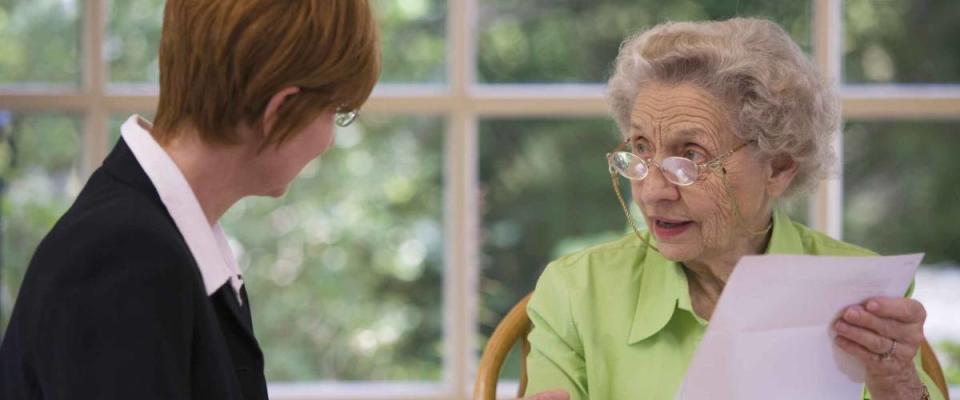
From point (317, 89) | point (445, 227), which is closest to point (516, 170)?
point (445, 227)

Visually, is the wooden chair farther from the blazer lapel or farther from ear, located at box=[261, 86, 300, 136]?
ear, located at box=[261, 86, 300, 136]

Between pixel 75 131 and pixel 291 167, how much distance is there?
198 centimetres

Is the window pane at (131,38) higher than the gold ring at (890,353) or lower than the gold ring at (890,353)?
higher

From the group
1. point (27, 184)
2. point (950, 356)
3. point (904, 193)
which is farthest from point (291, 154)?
point (950, 356)

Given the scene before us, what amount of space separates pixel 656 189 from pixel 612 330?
0.24m

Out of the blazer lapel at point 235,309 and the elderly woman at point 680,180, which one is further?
the elderly woman at point 680,180

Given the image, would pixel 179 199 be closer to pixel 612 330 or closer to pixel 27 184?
pixel 612 330

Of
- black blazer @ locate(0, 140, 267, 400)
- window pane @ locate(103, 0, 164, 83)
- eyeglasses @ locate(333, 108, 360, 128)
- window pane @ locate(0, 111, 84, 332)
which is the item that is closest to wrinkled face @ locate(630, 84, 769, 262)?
eyeglasses @ locate(333, 108, 360, 128)

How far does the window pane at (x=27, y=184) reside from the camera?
10.4 feet

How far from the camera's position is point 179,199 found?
4.24ft

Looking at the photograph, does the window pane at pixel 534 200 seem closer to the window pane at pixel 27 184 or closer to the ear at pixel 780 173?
the window pane at pixel 27 184

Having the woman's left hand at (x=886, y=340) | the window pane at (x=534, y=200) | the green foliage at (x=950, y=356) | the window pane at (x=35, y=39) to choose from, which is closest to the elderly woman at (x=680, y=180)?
the woman's left hand at (x=886, y=340)

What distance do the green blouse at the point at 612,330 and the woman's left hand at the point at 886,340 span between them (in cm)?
15

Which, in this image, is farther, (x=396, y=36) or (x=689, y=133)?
(x=396, y=36)
